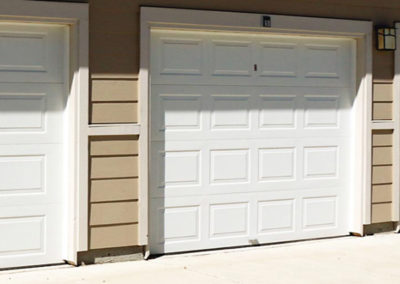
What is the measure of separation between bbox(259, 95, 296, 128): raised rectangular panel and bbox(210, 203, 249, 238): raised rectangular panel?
0.91 m

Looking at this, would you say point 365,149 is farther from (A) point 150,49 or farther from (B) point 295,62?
(A) point 150,49

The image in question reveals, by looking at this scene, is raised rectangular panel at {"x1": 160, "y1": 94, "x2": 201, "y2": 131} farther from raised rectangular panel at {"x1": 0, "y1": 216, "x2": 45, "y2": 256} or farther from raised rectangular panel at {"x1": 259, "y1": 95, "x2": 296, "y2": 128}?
raised rectangular panel at {"x1": 0, "y1": 216, "x2": 45, "y2": 256}

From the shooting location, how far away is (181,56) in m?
7.71

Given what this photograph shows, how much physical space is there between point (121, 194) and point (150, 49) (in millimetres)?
1405

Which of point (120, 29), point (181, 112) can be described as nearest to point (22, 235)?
point (181, 112)

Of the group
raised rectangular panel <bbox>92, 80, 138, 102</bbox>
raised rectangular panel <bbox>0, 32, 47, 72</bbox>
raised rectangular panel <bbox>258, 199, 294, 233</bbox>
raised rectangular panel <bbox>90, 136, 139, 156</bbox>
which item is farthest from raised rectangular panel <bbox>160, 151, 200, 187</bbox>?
raised rectangular panel <bbox>0, 32, 47, 72</bbox>

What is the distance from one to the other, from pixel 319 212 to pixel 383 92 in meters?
1.56

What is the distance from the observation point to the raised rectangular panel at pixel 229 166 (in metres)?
7.95

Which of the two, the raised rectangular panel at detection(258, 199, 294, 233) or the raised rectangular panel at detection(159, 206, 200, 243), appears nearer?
the raised rectangular panel at detection(159, 206, 200, 243)

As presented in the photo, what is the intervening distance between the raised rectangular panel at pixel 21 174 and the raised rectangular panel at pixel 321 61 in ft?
10.2

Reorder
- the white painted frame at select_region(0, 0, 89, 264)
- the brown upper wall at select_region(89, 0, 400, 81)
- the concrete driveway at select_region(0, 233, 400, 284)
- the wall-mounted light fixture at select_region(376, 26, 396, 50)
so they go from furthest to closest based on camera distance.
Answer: the wall-mounted light fixture at select_region(376, 26, 396, 50)
the brown upper wall at select_region(89, 0, 400, 81)
the white painted frame at select_region(0, 0, 89, 264)
the concrete driveway at select_region(0, 233, 400, 284)

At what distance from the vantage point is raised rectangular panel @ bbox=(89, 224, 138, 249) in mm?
7152

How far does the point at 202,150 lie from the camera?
787 centimetres

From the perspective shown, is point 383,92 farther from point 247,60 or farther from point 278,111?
point 247,60
